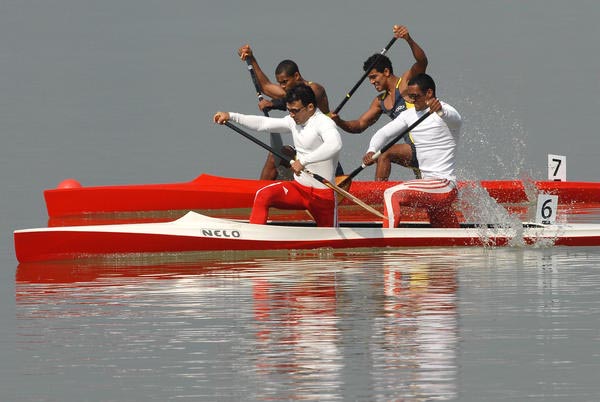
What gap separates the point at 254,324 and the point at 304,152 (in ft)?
17.2

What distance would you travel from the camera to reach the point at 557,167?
77.9 ft

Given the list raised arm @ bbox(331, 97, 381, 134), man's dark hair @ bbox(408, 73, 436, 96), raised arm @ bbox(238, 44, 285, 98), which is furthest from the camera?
raised arm @ bbox(331, 97, 381, 134)

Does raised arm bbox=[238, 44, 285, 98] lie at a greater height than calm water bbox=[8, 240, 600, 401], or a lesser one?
greater

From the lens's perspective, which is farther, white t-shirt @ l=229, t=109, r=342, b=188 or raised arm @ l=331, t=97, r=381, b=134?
raised arm @ l=331, t=97, r=381, b=134

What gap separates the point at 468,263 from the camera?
51.9 ft

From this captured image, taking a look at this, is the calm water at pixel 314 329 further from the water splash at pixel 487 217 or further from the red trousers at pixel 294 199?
the water splash at pixel 487 217

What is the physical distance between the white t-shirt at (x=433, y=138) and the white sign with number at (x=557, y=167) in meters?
6.63

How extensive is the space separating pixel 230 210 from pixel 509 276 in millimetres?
8861

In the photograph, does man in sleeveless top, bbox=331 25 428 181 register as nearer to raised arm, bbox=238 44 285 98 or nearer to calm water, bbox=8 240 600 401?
raised arm, bbox=238 44 285 98

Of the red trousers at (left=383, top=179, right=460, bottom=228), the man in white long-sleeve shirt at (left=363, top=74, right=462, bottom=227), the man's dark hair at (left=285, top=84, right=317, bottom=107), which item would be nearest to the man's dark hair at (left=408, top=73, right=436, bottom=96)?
the man in white long-sleeve shirt at (left=363, top=74, right=462, bottom=227)

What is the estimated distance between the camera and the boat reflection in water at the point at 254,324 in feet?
31.8

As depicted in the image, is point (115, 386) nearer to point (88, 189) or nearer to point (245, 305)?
point (245, 305)

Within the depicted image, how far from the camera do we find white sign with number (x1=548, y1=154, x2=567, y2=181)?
931 inches

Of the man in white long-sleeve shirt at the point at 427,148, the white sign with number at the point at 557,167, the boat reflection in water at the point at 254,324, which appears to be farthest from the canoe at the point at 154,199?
the boat reflection in water at the point at 254,324
